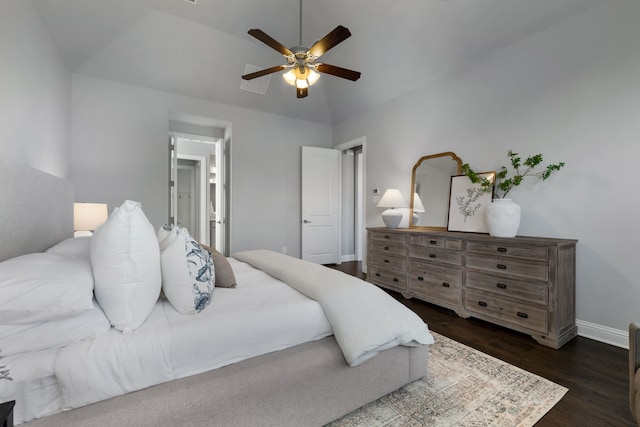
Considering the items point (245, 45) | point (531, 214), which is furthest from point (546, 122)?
point (245, 45)

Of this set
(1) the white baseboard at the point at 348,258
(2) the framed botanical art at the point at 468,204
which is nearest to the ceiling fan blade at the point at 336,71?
(2) the framed botanical art at the point at 468,204

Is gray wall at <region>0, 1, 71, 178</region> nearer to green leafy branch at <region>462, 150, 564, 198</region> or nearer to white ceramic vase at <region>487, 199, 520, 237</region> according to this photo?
white ceramic vase at <region>487, 199, 520, 237</region>

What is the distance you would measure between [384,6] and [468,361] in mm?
3671

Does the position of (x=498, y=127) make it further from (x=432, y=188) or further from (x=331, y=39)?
(x=331, y=39)

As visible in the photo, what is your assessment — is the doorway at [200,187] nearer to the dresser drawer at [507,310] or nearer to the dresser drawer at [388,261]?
the dresser drawer at [388,261]

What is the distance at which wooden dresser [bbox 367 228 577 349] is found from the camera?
7.33ft

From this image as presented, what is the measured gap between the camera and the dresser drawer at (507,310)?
89.2 inches

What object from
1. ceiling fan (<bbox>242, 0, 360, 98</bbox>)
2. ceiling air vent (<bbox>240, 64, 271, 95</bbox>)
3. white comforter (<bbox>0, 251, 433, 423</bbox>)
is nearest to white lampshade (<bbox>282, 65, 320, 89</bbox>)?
ceiling fan (<bbox>242, 0, 360, 98</bbox>)

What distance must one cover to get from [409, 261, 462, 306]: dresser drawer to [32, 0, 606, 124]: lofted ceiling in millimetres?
2406

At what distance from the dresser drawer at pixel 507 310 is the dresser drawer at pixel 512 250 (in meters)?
0.39

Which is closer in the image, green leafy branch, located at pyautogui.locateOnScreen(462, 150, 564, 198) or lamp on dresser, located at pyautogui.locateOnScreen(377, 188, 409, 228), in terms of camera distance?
green leafy branch, located at pyautogui.locateOnScreen(462, 150, 564, 198)

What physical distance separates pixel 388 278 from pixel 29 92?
383cm

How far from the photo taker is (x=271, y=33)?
3.89 m

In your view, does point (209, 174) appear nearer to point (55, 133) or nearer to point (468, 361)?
point (55, 133)
